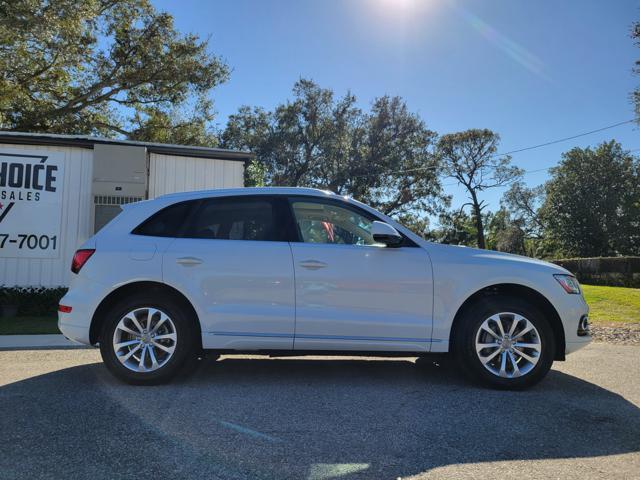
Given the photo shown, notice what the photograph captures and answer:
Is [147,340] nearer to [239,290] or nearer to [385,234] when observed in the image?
[239,290]

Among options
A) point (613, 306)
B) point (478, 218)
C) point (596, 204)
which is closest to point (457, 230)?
point (478, 218)

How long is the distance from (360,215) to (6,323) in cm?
757

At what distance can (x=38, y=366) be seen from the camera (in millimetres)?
5621

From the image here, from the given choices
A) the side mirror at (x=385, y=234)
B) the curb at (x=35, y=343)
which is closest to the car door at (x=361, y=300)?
the side mirror at (x=385, y=234)

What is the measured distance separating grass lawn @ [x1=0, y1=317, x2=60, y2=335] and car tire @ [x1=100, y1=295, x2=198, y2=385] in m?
4.65

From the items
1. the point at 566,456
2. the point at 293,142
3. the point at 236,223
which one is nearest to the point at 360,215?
the point at 236,223

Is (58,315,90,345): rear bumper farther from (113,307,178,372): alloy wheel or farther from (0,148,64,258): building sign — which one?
(0,148,64,258): building sign

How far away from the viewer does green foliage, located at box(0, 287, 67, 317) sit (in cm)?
992

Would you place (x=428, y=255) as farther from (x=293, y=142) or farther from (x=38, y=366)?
(x=293, y=142)

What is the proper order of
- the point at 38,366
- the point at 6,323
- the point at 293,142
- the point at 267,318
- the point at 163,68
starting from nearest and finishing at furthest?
the point at 267,318
the point at 38,366
the point at 6,323
the point at 163,68
the point at 293,142

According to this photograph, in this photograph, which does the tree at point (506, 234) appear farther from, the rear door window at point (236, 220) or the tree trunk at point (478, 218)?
the rear door window at point (236, 220)

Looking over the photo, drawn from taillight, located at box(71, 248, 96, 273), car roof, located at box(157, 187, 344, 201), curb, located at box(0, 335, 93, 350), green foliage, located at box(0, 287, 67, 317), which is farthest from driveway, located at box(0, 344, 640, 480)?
green foliage, located at box(0, 287, 67, 317)

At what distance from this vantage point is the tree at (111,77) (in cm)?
1781

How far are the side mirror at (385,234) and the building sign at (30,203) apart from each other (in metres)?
8.54
